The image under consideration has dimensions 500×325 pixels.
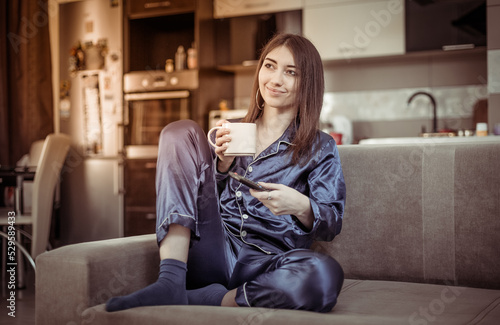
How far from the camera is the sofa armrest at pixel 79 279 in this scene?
4.68ft

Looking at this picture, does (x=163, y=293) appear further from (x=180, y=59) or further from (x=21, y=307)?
(x=180, y=59)

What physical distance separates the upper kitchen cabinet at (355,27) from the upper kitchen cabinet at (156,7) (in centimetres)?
103

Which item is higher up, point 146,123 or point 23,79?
point 23,79

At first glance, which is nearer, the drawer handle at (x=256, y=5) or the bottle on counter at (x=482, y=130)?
the bottle on counter at (x=482, y=130)

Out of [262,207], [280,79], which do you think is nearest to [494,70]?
[280,79]

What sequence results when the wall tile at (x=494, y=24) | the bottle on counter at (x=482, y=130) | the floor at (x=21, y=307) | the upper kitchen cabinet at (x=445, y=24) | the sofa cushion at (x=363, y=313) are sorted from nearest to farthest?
the sofa cushion at (x=363, y=313), the floor at (x=21, y=307), the bottle on counter at (x=482, y=130), the wall tile at (x=494, y=24), the upper kitchen cabinet at (x=445, y=24)

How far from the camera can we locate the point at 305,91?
5.65 feet

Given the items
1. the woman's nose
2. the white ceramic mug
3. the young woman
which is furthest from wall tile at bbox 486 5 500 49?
the white ceramic mug

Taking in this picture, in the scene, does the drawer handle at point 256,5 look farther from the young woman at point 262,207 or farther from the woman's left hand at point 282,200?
the woman's left hand at point 282,200

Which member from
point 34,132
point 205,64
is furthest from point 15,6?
point 205,64

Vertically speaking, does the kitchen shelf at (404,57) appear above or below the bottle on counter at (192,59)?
below

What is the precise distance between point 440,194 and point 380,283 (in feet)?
1.06

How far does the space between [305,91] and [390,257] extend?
0.57m

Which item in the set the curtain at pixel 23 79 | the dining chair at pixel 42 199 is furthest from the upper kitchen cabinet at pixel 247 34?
the dining chair at pixel 42 199
